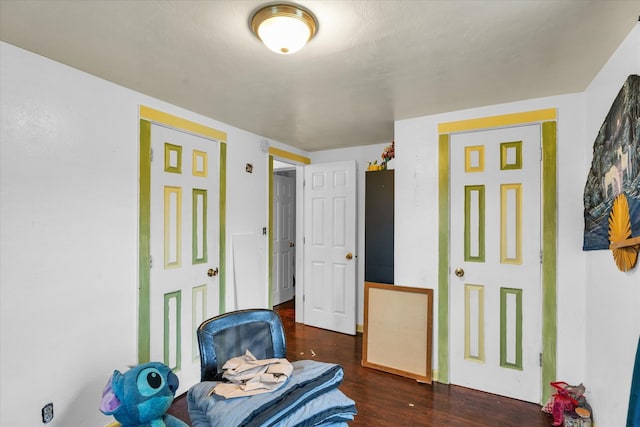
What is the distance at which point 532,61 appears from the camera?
1.89 m

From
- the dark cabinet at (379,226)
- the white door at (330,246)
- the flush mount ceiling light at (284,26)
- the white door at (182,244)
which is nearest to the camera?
the flush mount ceiling light at (284,26)

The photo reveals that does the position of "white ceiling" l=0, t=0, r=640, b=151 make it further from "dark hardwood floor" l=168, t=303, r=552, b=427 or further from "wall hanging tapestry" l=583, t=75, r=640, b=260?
"dark hardwood floor" l=168, t=303, r=552, b=427

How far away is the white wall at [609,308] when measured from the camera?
5.15ft

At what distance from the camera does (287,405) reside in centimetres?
117

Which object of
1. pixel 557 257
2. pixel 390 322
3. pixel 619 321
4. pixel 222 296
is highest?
pixel 557 257

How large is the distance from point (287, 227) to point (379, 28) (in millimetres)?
4139

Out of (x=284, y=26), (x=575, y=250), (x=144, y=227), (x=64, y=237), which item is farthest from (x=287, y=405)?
(x=575, y=250)

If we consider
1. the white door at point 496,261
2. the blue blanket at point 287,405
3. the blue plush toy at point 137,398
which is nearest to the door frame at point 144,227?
the blue plush toy at point 137,398

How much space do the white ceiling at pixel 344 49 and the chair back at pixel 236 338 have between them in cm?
147

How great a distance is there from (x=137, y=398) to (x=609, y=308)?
8.71 feet

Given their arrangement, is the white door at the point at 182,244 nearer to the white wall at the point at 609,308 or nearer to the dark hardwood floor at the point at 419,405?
the dark hardwood floor at the point at 419,405

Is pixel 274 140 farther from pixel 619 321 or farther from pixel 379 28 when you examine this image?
pixel 619 321

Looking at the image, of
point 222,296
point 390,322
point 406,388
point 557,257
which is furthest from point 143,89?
point 557,257

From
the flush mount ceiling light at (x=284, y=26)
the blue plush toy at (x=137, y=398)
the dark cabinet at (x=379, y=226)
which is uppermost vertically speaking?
the flush mount ceiling light at (x=284, y=26)
